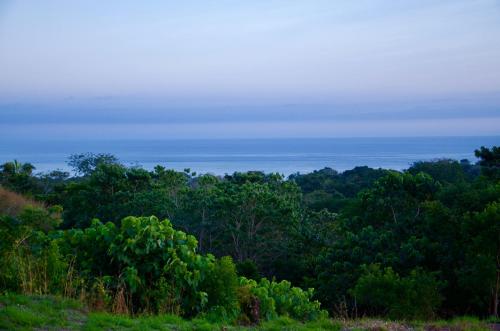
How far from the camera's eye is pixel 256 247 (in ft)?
63.4

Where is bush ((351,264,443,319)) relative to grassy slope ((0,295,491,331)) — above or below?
below

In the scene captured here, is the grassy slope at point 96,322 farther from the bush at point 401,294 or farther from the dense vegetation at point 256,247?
the bush at point 401,294

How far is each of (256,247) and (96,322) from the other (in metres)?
13.3

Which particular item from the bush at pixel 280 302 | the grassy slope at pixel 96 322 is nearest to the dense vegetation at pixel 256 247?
the bush at pixel 280 302

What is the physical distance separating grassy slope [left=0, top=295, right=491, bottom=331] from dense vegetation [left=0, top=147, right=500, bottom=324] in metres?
0.44

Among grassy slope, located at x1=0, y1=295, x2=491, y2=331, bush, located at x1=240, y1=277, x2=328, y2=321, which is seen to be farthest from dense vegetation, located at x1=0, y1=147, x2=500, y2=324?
grassy slope, located at x1=0, y1=295, x2=491, y2=331

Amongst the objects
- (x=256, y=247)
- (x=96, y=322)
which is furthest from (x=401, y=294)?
(x=256, y=247)

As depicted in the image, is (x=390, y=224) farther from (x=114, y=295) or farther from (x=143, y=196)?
(x=114, y=295)

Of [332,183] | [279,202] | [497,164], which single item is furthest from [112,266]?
[332,183]

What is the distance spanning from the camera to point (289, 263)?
1912 centimetres

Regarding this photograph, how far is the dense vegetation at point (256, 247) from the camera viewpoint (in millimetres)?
7398

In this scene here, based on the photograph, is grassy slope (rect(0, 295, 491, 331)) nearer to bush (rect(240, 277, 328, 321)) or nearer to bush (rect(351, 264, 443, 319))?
bush (rect(240, 277, 328, 321))

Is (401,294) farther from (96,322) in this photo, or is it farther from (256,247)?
(256,247)

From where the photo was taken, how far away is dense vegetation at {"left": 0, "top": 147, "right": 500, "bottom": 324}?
740 centimetres
